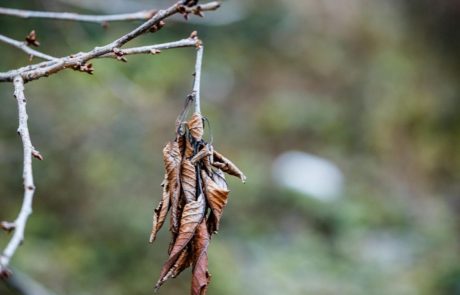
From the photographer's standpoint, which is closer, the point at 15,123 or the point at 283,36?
the point at 15,123

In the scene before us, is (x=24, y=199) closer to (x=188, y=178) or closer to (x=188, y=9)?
(x=188, y=178)

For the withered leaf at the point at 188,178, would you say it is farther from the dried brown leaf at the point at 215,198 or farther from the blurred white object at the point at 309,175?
the blurred white object at the point at 309,175

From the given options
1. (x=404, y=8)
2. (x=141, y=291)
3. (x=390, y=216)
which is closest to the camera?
(x=141, y=291)

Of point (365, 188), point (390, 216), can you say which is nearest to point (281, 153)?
point (365, 188)

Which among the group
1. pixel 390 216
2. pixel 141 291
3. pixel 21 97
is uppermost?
pixel 390 216

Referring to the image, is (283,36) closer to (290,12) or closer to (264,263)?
(290,12)

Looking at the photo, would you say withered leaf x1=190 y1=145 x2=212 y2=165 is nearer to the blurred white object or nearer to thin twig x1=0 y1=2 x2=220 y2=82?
thin twig x1=0 y1=2 x2=220 y2=82

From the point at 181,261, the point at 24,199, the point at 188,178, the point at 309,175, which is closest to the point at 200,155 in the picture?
the point at 188,178
